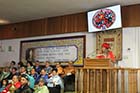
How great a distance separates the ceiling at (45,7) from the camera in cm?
595

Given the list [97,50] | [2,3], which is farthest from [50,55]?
[2,3]

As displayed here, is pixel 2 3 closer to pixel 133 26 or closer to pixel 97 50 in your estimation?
pixel 97 50

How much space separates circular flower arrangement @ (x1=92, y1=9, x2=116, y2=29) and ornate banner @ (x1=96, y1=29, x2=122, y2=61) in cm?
24

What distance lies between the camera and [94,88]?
4.88 metres

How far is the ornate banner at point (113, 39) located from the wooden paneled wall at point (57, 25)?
320 millimetres

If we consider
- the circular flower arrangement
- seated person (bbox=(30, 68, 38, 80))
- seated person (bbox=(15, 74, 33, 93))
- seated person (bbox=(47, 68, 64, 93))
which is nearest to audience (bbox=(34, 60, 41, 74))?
seated person (bbox=(30, 68, 38, 80))

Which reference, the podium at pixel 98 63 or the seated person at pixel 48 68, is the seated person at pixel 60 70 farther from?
the podium at pixel 98 63

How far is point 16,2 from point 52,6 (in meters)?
0.93

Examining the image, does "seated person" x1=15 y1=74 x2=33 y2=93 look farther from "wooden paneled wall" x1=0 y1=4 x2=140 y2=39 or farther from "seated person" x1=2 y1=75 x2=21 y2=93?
"wooden paneled wall" x1=0 y1=4 x2=140 y2=39

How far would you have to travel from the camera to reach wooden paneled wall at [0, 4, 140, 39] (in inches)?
237

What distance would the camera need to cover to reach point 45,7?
6.48 m

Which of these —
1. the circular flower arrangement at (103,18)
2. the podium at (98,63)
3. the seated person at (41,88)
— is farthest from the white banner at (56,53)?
the podium at (98,63)

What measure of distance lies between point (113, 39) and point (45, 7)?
2.00 meters

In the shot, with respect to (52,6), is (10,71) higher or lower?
lower
